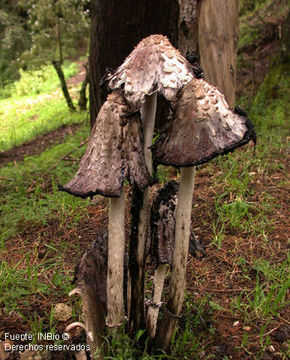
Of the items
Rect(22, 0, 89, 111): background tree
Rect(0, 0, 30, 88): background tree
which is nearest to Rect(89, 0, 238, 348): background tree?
Rect(22, 0, 89, 111): background tree

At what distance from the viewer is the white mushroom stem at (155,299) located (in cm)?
175

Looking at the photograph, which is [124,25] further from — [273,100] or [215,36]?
[273,100]

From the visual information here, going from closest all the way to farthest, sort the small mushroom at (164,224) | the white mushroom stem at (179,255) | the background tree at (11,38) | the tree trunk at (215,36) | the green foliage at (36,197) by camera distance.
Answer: the white mushroom stem at (179,255) → the small mushroom at (164,224) → the green foliage at (36,197) → the tree trunk at (215,36) → the background tree at (11,38)

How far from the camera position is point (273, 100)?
5.16 metres

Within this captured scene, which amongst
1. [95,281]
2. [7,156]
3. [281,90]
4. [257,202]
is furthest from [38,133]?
[95,281]

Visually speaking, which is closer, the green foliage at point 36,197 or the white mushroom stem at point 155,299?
the white mushroom stem at point 155,299

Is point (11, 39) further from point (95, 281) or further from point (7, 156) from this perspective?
point (95, 281)

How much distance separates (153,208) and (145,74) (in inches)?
24.7

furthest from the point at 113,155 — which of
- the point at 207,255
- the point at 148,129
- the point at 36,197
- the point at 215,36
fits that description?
the point at 215,36

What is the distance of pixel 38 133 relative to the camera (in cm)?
745

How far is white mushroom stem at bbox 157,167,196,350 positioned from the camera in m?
1.49

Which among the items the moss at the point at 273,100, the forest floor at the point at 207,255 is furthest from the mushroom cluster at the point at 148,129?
the moss at the point at 273,100

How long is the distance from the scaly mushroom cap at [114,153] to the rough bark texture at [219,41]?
7.82ft

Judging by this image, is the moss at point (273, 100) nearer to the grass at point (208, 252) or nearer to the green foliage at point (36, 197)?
the grass at point (208, 252)
